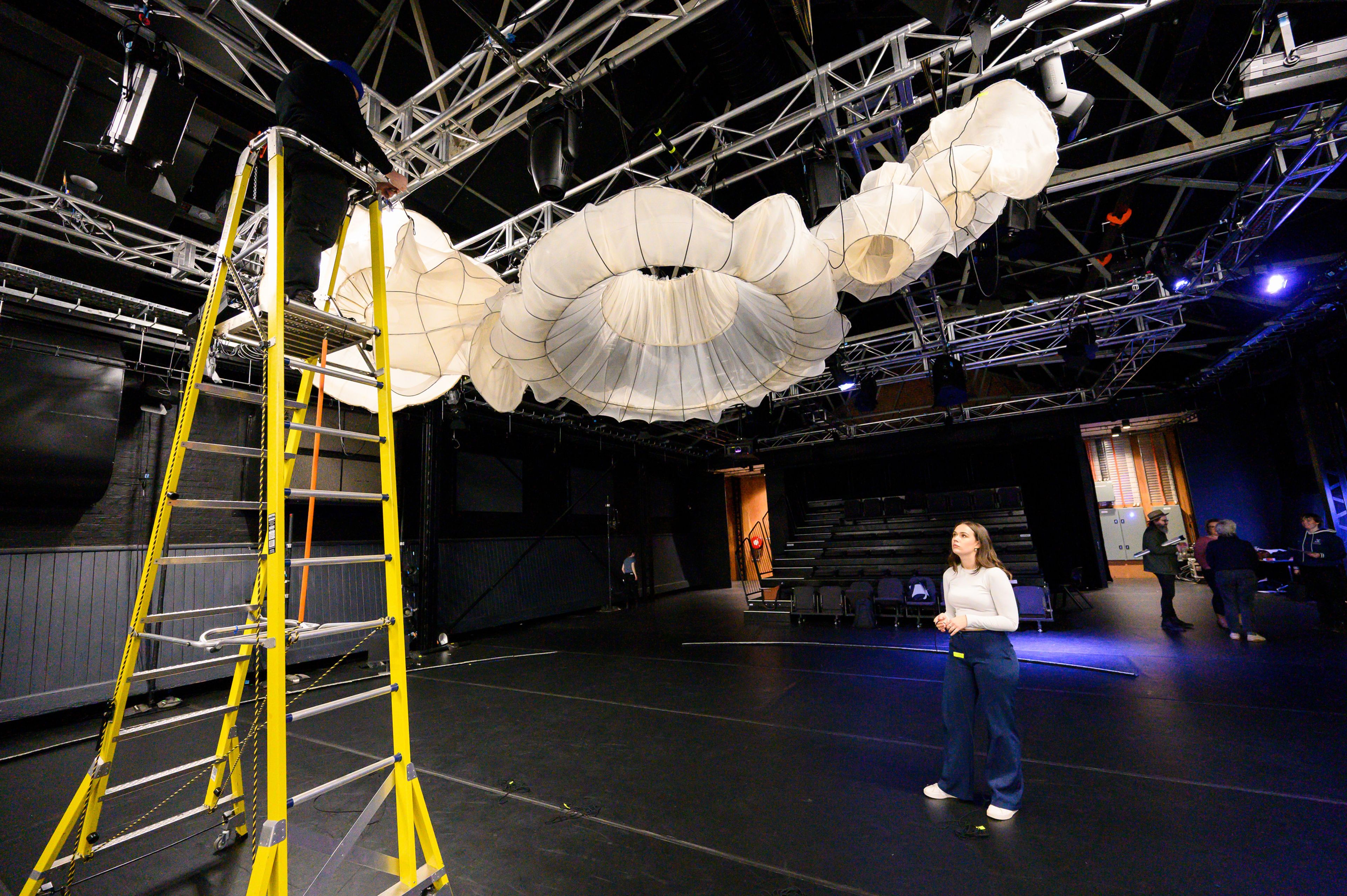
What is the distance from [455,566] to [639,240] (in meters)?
9.12

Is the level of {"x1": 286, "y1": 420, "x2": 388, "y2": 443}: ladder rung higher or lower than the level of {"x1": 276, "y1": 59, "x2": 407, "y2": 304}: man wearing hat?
lower

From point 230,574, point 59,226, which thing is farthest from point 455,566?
point 59,226

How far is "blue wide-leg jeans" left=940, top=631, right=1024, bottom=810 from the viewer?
8.96ft

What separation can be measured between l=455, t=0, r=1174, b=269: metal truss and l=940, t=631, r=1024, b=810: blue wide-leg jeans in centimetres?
340

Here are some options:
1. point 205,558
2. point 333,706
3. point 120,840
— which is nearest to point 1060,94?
point 333,706

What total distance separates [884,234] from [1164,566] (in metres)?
8.04

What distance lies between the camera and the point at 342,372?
6.23 ft

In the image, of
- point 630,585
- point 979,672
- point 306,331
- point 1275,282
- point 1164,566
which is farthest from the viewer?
point 630,585

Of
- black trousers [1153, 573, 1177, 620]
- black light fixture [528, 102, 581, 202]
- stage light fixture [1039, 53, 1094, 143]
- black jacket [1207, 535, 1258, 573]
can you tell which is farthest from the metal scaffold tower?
black trousers [1153, 573, 1177, 620]

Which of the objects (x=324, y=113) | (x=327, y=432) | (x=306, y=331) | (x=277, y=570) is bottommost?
(x=277, y=570)

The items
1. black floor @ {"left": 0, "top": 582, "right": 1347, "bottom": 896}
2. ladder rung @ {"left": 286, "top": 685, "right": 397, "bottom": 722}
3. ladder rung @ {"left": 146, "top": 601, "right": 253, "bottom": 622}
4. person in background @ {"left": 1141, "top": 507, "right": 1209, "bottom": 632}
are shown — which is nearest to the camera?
ladder rung @ {"left": 286, "top": 685, "right": 397, "bottom": 722}

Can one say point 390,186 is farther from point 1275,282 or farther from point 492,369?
point 1275,282

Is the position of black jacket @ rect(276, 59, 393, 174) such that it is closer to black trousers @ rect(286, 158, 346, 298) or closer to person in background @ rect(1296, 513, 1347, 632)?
black trousers @ rect(286, 158, 346, 298)

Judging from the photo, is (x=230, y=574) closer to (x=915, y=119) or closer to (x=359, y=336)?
(x=359, y=336)
